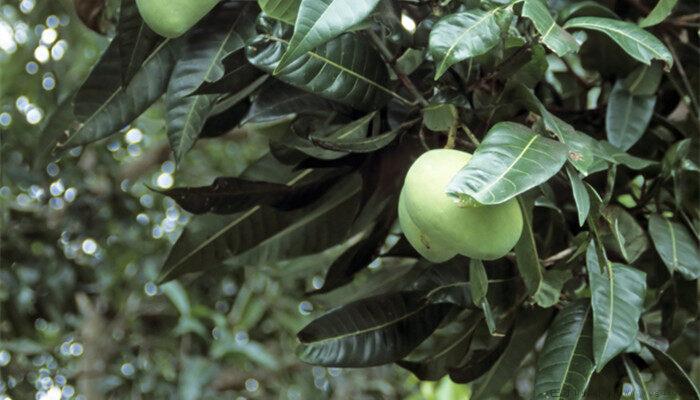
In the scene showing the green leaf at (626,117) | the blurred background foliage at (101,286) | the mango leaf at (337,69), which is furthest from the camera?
the blurred background foliage at (101,286)

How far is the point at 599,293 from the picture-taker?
2.51ft

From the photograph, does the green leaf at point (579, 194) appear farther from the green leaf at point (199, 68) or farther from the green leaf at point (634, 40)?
the green leaf at point (199, 68)

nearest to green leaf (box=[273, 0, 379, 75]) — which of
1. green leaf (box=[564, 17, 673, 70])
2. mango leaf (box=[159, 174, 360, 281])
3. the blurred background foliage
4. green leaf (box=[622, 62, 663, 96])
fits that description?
green leaf (box=[564, 17, 673, 70])

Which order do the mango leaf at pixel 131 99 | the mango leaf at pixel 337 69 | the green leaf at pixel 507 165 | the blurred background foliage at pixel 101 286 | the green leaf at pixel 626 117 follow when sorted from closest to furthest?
the green leaf at pixel 507 165
the mango leaf at pixel 337 69
the mango leaf at pixel 131 99
the green leaf at pixel 626 117
the blurred background foliage at pixel 101 286

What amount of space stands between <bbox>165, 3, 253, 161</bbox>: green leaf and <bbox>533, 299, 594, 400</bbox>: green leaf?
0.34 m

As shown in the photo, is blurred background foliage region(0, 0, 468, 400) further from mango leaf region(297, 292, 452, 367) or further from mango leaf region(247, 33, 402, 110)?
mango leaf region(247, 33, 402, 110)

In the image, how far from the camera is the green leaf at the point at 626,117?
37.2 inches

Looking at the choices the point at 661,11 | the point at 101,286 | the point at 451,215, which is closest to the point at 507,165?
the point at 451,215

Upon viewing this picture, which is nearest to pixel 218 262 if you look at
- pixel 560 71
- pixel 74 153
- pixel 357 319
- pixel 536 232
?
pixel 357 319

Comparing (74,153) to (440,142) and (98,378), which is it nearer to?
(98,378)

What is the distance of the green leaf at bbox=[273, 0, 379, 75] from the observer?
0.60 metres

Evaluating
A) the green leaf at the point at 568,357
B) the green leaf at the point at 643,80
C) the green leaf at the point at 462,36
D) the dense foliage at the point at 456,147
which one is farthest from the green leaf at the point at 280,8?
the green leaf at the point at 643,80

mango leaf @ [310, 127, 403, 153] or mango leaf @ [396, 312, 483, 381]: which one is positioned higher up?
mango leaf @ [310, 127, 403, 153]

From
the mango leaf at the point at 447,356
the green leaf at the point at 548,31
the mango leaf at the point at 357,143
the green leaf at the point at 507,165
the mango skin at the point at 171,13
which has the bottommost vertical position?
the mango leaf at the point at 447,356
